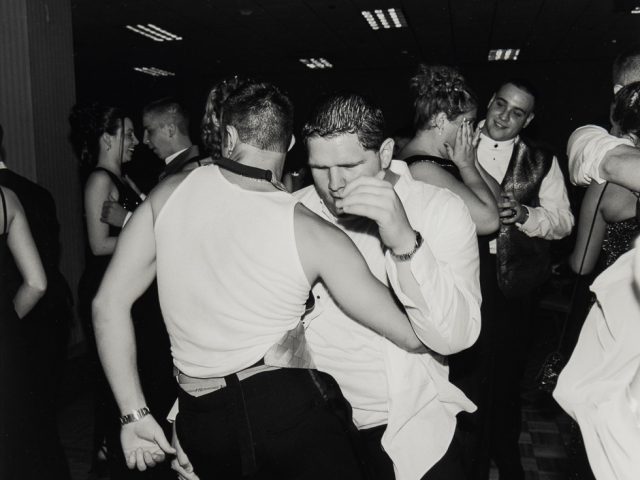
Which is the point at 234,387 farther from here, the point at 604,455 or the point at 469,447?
the point at 469,447

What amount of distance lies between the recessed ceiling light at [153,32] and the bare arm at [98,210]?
23.2 ft

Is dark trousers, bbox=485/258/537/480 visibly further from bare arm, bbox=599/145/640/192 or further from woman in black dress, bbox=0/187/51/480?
woman in black dress, bbox=0/187/51/480

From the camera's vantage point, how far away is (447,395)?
1.73m

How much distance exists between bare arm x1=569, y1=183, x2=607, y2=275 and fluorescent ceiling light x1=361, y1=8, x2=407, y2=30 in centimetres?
707

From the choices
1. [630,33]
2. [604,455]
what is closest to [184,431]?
[604,455]

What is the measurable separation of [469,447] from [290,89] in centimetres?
1369

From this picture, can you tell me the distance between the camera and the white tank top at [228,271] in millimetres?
1438

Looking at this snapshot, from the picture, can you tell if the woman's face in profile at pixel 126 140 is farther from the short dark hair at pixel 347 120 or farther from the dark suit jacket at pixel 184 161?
the short dark hair at pixel 347 120

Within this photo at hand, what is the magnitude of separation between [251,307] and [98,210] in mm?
2109

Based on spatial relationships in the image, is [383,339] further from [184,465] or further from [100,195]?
[100,195]

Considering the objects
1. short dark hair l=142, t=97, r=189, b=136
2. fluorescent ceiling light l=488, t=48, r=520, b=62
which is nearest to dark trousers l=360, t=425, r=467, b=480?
short dark hair l=142, t=97, r=189, b=136

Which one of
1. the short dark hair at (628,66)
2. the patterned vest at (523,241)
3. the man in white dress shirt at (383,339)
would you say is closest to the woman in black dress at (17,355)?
the man in white dress shirt at (383,339)

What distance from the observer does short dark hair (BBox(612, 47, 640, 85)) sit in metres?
1.95

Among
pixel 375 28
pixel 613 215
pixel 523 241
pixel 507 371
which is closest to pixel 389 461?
pixel 613 215
